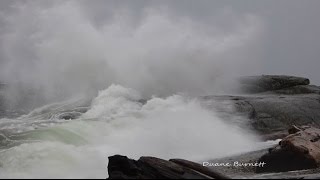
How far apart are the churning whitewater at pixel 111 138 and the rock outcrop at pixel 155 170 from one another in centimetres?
260

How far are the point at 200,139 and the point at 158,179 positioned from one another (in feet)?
32.4

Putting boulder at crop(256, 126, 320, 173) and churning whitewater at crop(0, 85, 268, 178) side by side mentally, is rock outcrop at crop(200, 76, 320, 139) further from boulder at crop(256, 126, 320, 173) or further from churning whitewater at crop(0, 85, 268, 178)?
boulder at crop(256, 126, 320, 173)

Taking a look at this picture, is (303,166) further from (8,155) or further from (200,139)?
(8,155)

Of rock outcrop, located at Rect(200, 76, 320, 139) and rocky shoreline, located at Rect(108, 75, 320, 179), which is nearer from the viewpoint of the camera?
rocky shoreline, located at Rect(108, 75, 320, 179)

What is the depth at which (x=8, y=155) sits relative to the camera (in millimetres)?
13688

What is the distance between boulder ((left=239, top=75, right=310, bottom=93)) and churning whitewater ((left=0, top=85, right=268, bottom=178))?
715 centimetres

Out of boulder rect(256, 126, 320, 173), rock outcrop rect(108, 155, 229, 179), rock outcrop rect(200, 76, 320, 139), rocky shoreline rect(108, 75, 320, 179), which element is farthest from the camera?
rock outcrop rect(200, 76, 320, 139)

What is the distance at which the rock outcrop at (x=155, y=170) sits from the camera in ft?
26.2

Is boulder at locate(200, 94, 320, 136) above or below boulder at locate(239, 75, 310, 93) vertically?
below

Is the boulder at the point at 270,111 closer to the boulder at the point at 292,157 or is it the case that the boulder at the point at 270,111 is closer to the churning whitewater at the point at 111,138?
the churning whitewater at the point at 111,138

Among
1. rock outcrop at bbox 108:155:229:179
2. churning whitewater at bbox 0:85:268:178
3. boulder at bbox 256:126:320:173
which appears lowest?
rock outcrop at bbox 108:155:229:179

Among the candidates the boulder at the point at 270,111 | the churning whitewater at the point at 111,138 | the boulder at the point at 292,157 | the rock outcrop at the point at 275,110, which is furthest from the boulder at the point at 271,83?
the boulder at the point at 292,157

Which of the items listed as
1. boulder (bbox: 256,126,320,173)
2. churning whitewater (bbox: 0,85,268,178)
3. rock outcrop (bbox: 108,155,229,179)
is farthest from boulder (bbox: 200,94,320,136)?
rock outcrop (bbox: 108,155,229,179)

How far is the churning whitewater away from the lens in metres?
13.1
